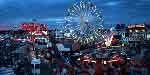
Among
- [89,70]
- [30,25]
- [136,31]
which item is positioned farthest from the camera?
[30,25]

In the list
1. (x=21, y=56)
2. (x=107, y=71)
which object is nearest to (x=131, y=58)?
(x=107, y=71)

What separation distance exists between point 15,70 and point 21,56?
1123cm

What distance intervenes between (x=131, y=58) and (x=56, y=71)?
15924 mm

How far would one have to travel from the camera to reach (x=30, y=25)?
142 metres

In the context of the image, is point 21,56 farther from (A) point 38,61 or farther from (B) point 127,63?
(B) point 127,63

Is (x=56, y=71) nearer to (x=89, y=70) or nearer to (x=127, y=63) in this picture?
(x=89, y=70)

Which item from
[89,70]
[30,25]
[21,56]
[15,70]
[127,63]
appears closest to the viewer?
[15,70]

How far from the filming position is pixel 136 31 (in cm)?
13250

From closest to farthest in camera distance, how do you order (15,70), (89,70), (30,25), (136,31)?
(15,70) → (89,70) → (136,31) → (30,25)

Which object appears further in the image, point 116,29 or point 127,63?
point 116,29

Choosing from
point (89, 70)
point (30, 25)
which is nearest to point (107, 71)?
point (89, 70)

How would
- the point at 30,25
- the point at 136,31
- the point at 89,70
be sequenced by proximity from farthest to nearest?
the point at 30,25 < the point at 136,31 < the point at 89,70

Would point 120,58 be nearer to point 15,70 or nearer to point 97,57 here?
point 97,57

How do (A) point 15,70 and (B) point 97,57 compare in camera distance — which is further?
(B) point 97,57
